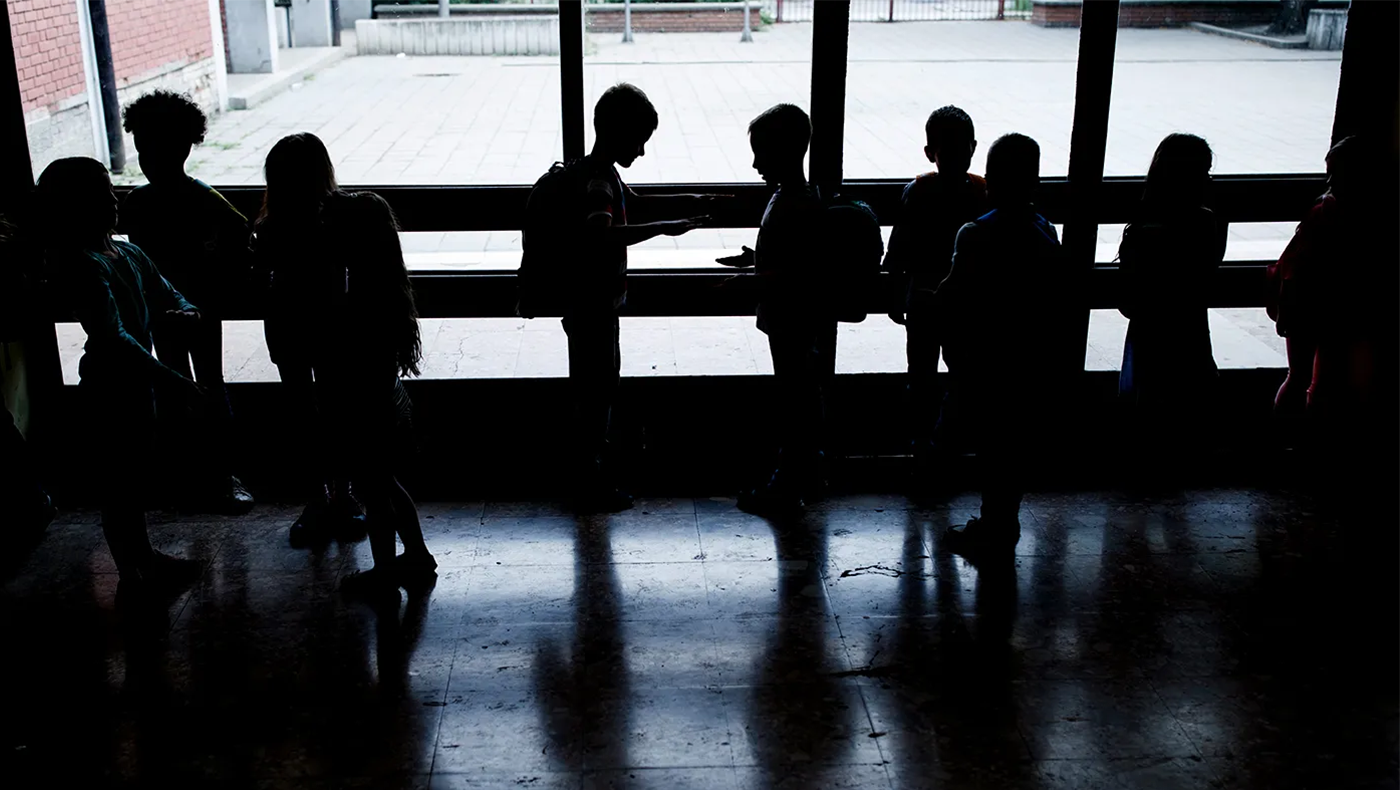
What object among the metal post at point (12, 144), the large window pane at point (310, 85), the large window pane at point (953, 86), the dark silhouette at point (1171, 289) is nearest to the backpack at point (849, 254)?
the dark silhouette at point (1171, 289)

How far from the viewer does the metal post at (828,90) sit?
4.66 meters

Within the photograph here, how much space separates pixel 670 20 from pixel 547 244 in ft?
73.4

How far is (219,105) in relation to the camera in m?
16.1

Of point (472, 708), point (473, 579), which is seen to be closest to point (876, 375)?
point (473, 579)

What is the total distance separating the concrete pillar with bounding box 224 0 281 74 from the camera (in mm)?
18391

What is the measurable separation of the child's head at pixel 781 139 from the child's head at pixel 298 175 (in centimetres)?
144

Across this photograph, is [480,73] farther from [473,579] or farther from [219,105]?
[473,579]

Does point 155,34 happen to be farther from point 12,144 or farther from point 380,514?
point 380,514

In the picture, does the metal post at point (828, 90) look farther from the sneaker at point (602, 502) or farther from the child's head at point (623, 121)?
the sneaker at point (602, 502)

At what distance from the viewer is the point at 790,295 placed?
14.0 ft

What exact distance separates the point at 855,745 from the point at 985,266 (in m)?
1.61

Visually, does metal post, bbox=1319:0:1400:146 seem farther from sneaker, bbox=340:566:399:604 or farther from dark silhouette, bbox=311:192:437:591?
sneaker, bbox=340:566:399:604

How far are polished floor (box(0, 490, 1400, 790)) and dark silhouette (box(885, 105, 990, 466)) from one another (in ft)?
2.49

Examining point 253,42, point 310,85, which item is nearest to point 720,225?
point 310,85
